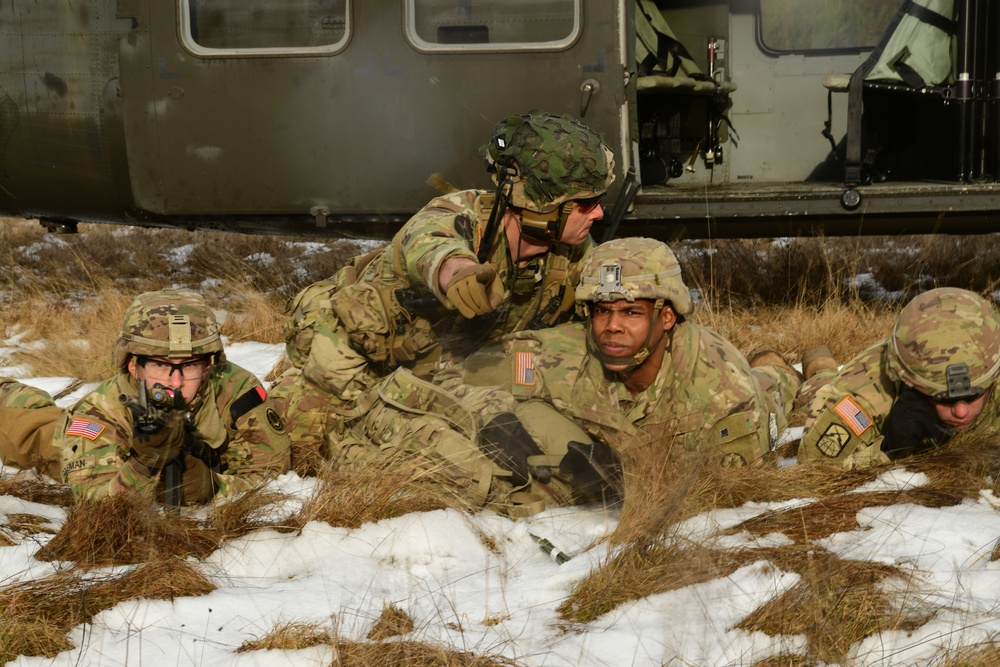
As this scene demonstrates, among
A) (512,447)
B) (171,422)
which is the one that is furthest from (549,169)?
(171,422)

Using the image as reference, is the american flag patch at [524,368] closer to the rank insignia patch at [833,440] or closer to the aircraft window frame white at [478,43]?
the rank insignia patch at [833,440]

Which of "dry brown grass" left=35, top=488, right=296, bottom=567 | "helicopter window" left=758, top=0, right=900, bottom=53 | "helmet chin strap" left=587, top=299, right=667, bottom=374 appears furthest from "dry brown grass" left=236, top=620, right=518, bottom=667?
"helicopter window" left=758, top=0, right=900, bottom=53

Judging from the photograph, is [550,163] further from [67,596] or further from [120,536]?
[67,596]

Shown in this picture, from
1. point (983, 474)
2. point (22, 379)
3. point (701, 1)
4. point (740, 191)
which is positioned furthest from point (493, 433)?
point (701, 1)

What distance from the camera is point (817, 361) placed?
5.97 m

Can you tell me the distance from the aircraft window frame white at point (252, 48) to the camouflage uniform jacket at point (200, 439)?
98.0 inches

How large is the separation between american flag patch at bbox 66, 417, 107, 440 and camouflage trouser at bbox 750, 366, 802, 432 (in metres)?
2.52

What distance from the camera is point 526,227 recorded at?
4.77 metres

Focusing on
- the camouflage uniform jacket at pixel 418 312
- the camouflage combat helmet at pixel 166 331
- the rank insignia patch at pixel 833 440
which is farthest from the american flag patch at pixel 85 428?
the rank insignia patch at pixel 833 440

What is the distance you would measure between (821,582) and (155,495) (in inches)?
88.1

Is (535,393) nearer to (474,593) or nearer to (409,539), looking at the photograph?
(409,539)

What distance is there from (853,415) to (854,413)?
0.04ft

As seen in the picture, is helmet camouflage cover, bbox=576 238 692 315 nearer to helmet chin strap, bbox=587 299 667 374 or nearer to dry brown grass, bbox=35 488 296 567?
helmet chin strap, bbox=587 299 667 374

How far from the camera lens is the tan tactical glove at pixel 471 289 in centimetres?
421
